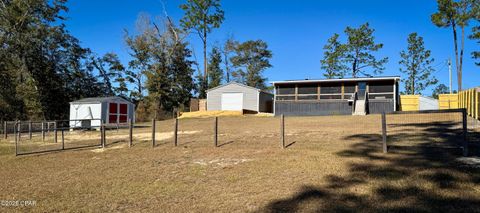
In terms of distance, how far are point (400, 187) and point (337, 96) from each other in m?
21.8

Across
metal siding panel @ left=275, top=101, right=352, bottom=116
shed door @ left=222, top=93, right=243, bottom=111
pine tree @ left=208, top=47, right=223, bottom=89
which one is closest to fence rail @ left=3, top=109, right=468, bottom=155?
metal siding panel @ left=275, top=101, right=352, bottom=116

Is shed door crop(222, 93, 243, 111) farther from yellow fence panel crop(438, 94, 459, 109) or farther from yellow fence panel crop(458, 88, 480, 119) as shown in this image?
yellow fence panel crop(458, 88, 480, 119)

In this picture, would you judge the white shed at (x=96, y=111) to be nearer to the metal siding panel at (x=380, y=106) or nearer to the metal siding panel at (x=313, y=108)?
the metal siding panel at (x=313, y=108)

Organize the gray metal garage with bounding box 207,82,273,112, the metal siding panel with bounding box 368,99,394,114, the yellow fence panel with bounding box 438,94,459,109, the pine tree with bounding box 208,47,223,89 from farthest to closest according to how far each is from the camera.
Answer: the pine tree with bounding box 208,47,223,89 → the gray metal garage with bounding box 207,82,273,112 → the yellow fence panel with bounding box 438,94,459,109 → the metal siding panel with bounding box 368,99,394,114

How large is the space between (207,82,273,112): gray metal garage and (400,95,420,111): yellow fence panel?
1357cm

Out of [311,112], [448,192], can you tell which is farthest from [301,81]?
[448,192]

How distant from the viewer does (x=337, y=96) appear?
1022 inches

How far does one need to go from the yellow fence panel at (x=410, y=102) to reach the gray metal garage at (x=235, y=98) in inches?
534

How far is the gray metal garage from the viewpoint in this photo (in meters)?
31.3

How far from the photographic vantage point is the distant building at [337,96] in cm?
2453

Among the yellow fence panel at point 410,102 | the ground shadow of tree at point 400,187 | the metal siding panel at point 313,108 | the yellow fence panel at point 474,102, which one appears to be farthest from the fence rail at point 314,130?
the yellow fence panel at point 410,102

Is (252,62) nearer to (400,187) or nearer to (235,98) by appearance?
(235,98)

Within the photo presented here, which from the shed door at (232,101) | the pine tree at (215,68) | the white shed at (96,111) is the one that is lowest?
the white shed at (96,111)

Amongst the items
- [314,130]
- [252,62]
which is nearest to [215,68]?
[252,62]
